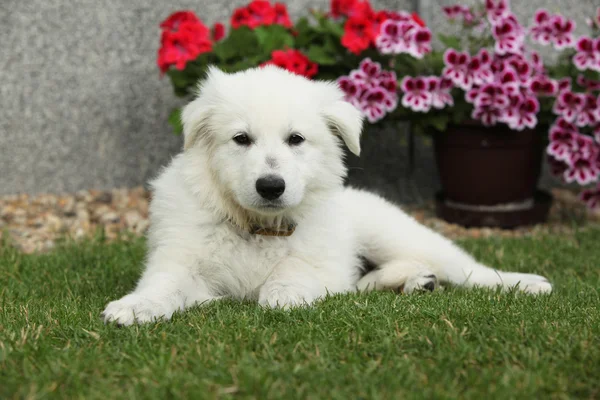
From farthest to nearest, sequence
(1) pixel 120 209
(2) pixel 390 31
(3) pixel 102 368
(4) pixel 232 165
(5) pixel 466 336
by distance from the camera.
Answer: (1) pixel 120 209, (2) pixel 390 31, (4) pixel 232 165, (5) pixel 466 336, (3) pixel 102 368

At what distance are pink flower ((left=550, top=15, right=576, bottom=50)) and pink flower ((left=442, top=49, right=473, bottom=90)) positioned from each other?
762 mm

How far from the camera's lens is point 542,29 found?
5879mm

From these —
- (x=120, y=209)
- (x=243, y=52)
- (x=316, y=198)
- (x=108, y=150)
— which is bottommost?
(x=120, y=209)

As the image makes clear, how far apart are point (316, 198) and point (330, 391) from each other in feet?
4.90

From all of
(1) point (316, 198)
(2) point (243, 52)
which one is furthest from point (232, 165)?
(2) point (243, 52)

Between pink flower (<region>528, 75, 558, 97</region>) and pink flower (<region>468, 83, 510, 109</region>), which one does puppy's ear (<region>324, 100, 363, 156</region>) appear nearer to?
pink flower (<region>468, 83, 510, 109</region>)

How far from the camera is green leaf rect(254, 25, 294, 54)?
5.80 metres

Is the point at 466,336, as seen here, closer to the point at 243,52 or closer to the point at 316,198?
the point at 316,198

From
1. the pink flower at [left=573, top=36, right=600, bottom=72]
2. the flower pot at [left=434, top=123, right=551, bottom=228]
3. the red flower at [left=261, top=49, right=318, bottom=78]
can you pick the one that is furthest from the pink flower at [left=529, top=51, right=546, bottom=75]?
the red flower at [left=261, top=49, right=318, bottom=78]

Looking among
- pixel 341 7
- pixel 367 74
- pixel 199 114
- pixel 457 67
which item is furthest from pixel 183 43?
pixel 199 114

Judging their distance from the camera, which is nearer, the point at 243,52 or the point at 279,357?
the point at 279,357

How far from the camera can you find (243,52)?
5875mm

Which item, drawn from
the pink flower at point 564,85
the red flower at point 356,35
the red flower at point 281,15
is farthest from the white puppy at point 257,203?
the red flower at point 281,15

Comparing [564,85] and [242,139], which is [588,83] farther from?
[242,139]
